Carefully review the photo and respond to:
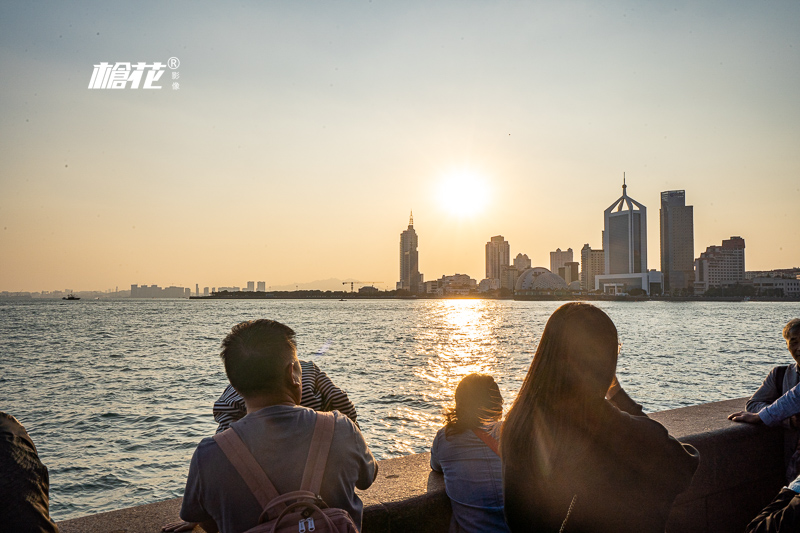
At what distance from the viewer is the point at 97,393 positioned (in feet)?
59.8

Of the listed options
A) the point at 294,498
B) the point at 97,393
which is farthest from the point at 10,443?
the point at 97,393

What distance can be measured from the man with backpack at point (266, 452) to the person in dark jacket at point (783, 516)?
1.18m

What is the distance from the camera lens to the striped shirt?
2.29m

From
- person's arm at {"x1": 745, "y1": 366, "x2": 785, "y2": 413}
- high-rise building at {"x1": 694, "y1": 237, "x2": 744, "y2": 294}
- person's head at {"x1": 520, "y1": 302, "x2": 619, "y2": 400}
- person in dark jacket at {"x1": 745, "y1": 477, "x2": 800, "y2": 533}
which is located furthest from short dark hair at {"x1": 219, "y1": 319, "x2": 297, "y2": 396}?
high-rise building at {"x1": 694, "y1": 237, "x2": 744, "y2": 294}

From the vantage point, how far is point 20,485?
→ 1391 millimetres

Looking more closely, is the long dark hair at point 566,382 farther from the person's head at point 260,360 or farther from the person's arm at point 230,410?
the person's arm at point 230,410

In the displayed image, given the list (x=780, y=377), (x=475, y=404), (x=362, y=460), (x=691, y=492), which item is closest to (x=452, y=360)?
(x=780, y=377)

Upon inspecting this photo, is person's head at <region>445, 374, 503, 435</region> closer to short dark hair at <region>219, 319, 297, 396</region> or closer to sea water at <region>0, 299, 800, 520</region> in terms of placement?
short dark hair at <region>219, 319, 297, 396</region>

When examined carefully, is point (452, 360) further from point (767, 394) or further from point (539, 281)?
point (539, 281)

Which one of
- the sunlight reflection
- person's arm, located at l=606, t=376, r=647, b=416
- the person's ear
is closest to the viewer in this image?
the person's ear

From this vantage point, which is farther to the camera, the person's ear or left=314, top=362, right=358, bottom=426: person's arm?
left=314, top=362, right=358, bottom=426: person's arm

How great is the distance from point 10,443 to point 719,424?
3.88m

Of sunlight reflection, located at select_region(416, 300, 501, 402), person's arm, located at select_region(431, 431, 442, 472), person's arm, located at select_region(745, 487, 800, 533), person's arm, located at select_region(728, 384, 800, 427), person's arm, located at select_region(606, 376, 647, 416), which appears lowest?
sunlight reflection, located at select_region(416, 300, 501, 402)

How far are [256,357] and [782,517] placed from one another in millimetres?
1616
